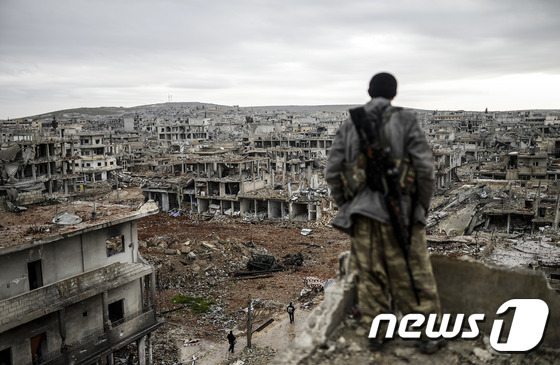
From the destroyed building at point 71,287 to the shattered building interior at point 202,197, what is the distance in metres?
0.04

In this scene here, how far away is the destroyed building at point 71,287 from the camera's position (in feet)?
41.8

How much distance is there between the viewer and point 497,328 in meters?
4.80

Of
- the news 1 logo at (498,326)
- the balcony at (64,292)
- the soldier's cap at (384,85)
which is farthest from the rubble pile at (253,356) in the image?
the soldier's cap at (384,85)

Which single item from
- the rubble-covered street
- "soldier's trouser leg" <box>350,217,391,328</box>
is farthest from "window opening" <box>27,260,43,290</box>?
"soldier's trouser leg" <box>350,217,391,328</box>

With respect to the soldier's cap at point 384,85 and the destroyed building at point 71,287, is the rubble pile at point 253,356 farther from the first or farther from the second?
the soldier's cap at point 384,85

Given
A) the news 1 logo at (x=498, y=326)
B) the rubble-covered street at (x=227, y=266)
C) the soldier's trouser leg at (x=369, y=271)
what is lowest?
the rubble-covered street at (x=227, y=266)

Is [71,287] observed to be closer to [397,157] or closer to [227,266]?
[397,157]

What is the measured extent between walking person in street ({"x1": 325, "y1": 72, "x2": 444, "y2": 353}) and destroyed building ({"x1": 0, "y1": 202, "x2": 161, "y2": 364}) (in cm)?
1085

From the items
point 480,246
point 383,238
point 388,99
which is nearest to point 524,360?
point 383,238

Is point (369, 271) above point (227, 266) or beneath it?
above

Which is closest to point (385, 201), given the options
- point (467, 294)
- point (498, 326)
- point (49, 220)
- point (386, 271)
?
point (386, 271)

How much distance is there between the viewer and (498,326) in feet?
15.8

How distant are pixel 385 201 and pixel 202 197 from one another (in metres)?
42.1

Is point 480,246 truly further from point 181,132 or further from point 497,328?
point 181,132
